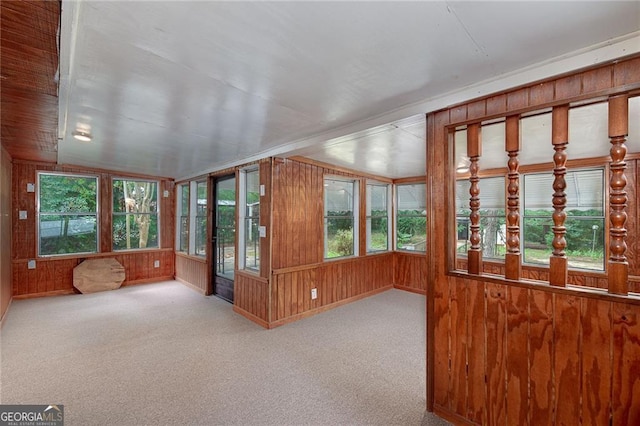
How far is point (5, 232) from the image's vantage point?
12.4 feet

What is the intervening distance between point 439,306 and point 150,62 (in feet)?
7.58

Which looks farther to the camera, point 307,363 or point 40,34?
point 307,363

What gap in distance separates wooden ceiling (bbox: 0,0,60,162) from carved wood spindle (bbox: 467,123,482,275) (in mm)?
2200

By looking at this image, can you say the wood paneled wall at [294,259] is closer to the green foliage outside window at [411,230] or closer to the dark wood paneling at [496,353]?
the green foliage outside window at [411,230]

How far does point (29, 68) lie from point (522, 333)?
10.5 ft

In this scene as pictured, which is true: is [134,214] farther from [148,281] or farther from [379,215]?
[379,215]

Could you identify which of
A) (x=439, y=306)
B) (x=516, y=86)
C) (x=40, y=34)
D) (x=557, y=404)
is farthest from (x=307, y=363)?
(x=40, y=34)

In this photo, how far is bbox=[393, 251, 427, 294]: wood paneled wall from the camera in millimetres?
5082

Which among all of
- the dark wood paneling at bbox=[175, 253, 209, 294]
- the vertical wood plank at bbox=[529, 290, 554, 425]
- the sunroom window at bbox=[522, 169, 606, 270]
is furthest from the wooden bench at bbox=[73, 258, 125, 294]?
the sunroom window at bbox=[522, 169, 606, 270]

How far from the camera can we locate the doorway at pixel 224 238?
466 cm

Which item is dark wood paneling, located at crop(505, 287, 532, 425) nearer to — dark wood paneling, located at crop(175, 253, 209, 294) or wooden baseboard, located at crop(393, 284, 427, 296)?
wooden baseboard, located at crop(393, 284, 427, 296)

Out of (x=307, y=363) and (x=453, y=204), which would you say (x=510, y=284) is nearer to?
(x=453, y=204)

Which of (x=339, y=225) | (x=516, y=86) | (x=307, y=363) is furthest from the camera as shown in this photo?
(x=339, y=225)

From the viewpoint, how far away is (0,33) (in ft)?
4.16
